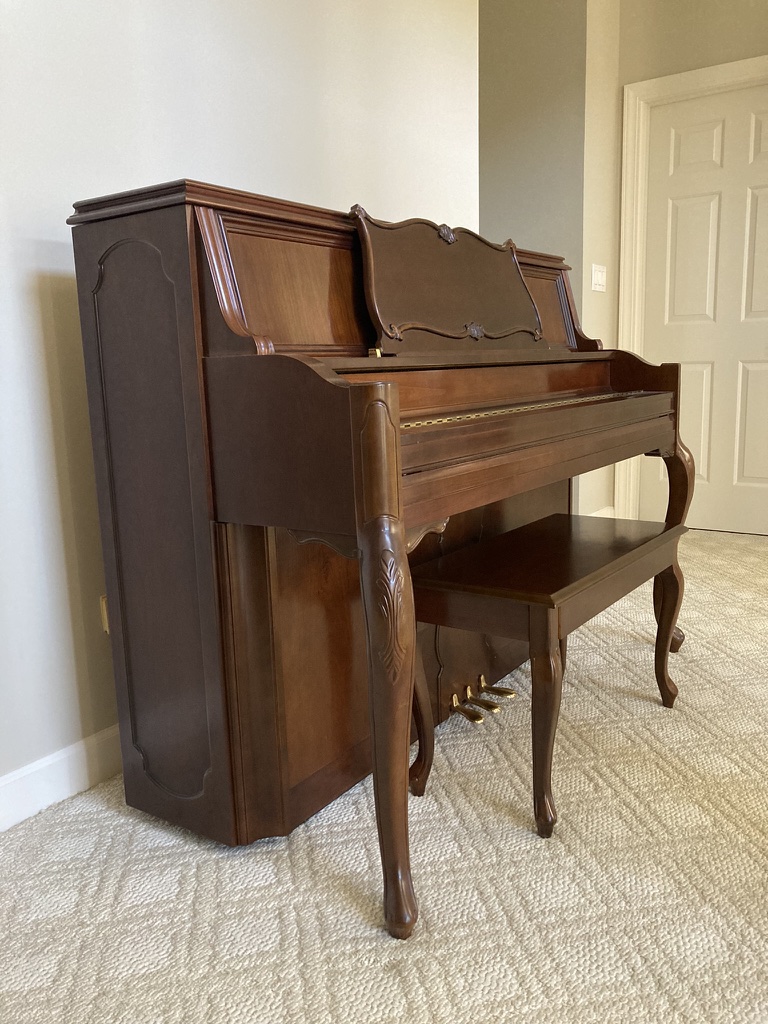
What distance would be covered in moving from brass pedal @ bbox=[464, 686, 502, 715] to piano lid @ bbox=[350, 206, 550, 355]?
2.75ft

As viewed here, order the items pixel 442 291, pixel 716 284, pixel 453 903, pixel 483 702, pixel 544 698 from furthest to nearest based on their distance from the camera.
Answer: pixel 716 284 → pixel 483 702 → pixel 442 291 → pixel 544 698 → pixel 453 903

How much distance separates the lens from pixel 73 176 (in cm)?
161

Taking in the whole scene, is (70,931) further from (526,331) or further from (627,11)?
(627,11)

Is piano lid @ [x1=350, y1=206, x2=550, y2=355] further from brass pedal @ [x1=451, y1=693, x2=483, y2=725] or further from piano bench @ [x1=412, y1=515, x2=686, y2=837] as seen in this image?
brass pedal @ [x1=451, y1=693, x2=483, y2=725]

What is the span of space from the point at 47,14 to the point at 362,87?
3.34ft

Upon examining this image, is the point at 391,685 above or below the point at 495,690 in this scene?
above

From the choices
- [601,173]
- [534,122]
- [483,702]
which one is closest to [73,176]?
[483,702]

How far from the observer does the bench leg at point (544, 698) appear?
4.66 ft

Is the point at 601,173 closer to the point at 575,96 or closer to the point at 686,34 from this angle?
the point at 575,96

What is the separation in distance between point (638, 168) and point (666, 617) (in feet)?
8.92

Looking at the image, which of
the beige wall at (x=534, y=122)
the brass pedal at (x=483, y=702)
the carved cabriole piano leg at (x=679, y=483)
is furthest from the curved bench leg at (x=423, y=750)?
the beige wall at (x=534, y=122)

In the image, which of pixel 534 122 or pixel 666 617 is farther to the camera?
pixel 534 122

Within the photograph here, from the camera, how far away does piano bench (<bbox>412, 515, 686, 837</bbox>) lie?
1.43m

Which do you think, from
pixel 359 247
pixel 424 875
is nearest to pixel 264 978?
pixel 424 875
